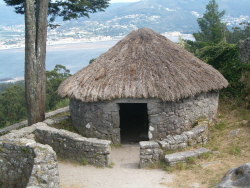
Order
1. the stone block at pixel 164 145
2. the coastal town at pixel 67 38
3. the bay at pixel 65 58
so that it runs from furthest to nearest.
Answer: the coastal town at pixel 67 38
the bay at pixel 65 58
the stone block at pixel 164 145

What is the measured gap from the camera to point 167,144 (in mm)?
7340

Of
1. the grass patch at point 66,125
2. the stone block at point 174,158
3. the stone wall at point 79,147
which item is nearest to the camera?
the stone block at point 174,158

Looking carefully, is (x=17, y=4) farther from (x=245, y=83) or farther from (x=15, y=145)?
(x=245, y=83)

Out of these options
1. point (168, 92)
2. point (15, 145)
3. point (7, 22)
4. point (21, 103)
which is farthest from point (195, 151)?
point (7, 22)

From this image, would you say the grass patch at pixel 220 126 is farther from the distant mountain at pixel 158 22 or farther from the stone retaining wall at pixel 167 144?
the distant mountain at pixel 158 22

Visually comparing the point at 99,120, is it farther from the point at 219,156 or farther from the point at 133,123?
the point at 219,156

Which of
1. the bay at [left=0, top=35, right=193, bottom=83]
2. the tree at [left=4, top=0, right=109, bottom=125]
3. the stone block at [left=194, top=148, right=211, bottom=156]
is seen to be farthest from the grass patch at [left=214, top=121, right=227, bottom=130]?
the bay at [left=0, top=35, right=193, bottom=83]

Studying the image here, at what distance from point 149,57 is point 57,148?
158 inches

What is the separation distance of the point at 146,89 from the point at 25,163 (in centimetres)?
391

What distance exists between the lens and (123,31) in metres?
89.6

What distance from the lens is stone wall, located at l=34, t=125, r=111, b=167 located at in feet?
23.5

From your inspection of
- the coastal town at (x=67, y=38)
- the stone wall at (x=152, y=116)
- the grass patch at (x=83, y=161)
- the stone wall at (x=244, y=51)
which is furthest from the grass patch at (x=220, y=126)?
the coastal town at (x=67, y=38)

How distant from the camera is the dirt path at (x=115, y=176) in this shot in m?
6.25

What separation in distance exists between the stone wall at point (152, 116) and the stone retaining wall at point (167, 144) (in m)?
0.70
